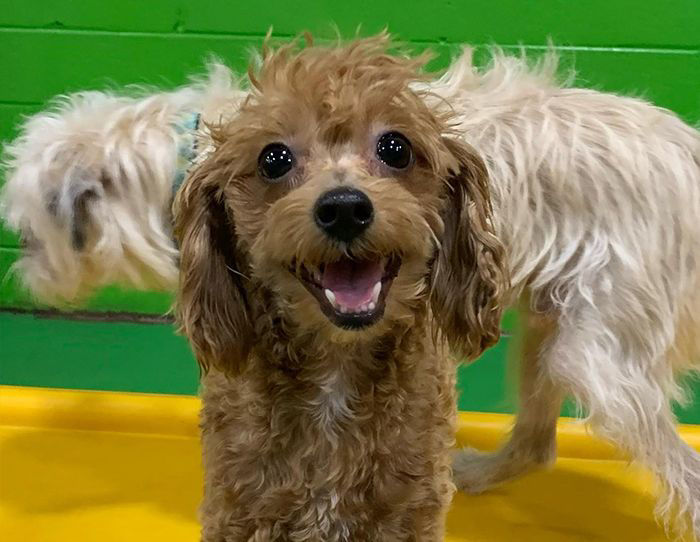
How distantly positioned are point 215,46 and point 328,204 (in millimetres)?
1308

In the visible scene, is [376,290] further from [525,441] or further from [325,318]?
[525,441]

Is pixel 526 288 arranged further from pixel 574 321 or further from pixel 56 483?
pixel 56 483

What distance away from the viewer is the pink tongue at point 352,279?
0.84 meters

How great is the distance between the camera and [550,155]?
1.23 m

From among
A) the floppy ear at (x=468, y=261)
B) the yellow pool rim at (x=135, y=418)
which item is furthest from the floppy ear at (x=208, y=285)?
the yellow pool rim at (x=135, y=418)

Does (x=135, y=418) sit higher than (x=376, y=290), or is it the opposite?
(x=376, y=290)

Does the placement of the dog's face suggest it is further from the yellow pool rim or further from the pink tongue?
the yellow pool rim

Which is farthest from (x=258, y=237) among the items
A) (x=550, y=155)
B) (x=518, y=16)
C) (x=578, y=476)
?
(x=518, y=16)

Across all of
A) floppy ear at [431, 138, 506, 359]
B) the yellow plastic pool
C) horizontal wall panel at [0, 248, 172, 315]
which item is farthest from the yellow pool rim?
floppy ear at [431, 138, 506, 359]

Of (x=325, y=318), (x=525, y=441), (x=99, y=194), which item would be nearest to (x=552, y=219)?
(x=525, y=441)

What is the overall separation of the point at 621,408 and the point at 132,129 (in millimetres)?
809

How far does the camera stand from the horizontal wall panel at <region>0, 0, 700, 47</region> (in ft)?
6.12

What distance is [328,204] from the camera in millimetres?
779

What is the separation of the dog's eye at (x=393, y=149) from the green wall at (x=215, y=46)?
41.1 inches
